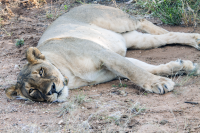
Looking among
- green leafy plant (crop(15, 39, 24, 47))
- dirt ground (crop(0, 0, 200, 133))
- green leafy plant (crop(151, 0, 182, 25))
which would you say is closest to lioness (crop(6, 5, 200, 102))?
dirt ground (crop(0, 0, 200, 133))

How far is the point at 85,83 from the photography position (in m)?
3.85

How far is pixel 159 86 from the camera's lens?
3289 millimetres

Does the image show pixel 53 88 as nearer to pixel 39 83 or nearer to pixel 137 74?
pixel 39 83

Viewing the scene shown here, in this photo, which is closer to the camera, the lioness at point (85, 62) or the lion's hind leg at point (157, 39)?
the lioness at point (85, 62)

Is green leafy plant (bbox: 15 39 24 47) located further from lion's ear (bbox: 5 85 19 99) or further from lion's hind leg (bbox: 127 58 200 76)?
lion's hind leg (bbox: 127 58 200 76)

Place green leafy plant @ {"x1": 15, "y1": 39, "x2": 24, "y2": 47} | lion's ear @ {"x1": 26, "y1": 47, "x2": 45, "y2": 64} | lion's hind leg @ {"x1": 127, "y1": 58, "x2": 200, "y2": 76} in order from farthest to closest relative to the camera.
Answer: green leafy plant @ {"x1": 15, "y1": 39, "x2": 24, "y2": 47} < lion's hind leg @ {"x1": 127, "y1": 58, "x2": 200, "y2": 76} < lion's ear @ {"x1": 26, "y1": 47, "x2": 45, "y2": 64}

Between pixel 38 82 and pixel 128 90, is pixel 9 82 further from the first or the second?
pixel 128 90

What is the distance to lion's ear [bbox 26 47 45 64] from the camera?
3424 millimetres

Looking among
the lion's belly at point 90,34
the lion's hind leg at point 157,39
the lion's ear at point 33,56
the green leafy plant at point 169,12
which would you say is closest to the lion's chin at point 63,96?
the lion's ear at point 33,56

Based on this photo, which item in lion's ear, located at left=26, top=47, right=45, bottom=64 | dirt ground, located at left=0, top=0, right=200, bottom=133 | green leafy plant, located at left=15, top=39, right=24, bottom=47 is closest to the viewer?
dirt ground, located at left=0, top=0, right=200, bottom=133

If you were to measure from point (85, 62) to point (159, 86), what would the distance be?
45.9 inches

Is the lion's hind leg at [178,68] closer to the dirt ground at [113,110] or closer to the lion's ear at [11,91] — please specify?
the dirt ground at [113,110]

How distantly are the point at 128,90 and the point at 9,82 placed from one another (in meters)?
2.09

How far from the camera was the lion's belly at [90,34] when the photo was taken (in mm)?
4461
